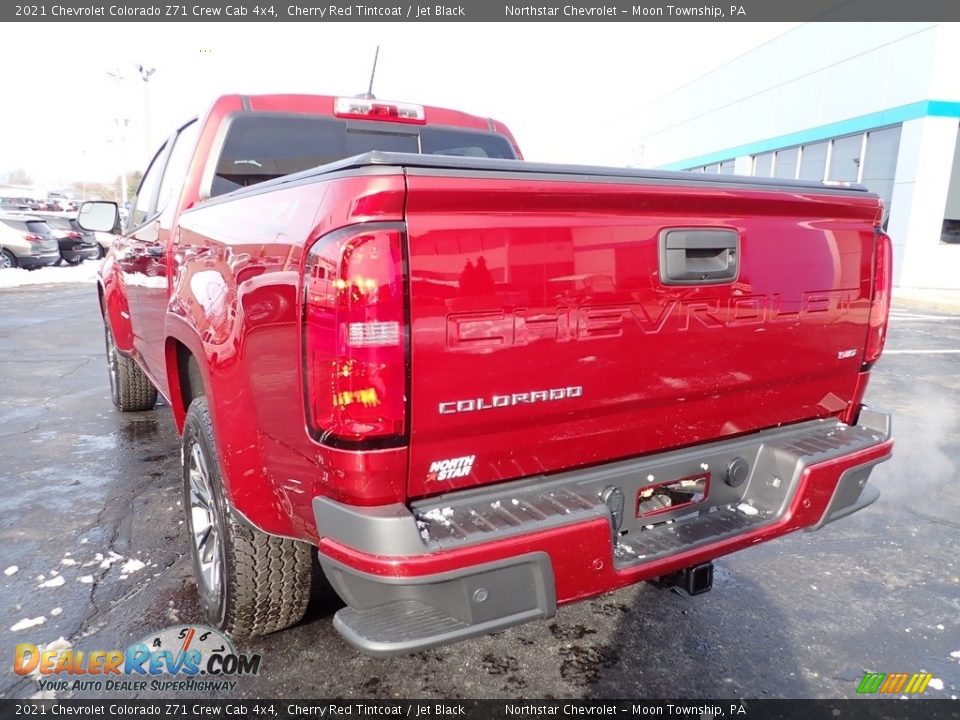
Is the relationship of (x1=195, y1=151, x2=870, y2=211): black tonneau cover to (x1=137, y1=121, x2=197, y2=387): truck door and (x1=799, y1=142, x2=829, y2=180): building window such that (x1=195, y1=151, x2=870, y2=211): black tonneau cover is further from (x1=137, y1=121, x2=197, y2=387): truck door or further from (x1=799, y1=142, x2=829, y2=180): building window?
(x1=799, y1=142, x2=829, y2=180): building window

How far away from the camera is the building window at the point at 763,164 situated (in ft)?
73.8

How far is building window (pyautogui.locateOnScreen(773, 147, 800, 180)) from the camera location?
829 inches

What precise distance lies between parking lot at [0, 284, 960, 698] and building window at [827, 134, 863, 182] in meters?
16.6

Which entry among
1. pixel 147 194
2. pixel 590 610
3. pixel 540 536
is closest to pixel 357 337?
pixel 540 536

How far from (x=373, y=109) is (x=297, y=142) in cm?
43

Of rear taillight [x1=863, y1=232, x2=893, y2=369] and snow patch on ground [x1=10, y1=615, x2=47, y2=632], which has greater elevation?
rear taillight [x1=863, y1=232, x2=893, y2=369]

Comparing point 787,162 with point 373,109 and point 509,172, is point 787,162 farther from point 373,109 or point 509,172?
point 509,172

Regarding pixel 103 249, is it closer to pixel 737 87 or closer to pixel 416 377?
pixel 737 87

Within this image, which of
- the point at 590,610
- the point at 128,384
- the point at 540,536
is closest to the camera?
the point at 540,536

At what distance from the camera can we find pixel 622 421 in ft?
6.97

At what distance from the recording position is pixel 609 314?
1.95 metres

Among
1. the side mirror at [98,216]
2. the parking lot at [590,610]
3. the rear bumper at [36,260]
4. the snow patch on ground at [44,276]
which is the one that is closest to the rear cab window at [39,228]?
the rear bumper at [36,260]

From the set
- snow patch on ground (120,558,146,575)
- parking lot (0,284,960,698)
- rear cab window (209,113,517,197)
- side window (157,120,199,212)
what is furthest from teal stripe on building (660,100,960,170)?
snow patch on ground (120,558,146,575)

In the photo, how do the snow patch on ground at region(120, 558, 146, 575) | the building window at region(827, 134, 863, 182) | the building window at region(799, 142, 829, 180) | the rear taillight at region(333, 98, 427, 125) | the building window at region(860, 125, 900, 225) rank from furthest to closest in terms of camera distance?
the building window at region(799, 142, 829, 180)
the building window at region(827, 134, 863, 182)
the building window at region(860, 125, 900, 225)
the rear taillight at region(333, 98, 427, 125)
the snow patch on ground at region(120, 558, 146, 575)
